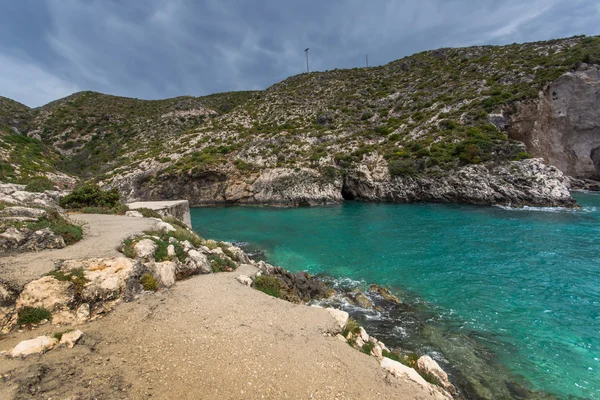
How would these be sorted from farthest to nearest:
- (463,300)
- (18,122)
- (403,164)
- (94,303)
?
1. (18,122)
2. (403,164)
3. (463,300)
4. (94,303)

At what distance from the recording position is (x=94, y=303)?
6.17m

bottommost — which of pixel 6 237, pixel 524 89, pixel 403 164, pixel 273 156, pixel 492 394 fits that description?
pixel 492 394

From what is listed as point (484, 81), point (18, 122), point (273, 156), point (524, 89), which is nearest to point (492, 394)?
point (273, 156)

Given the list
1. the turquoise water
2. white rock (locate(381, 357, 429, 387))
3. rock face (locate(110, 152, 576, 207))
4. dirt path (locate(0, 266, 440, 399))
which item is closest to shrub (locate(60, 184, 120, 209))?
the turquoise water

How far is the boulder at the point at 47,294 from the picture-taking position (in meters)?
5.62

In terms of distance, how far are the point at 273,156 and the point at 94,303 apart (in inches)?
1661

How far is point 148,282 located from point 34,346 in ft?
9.15

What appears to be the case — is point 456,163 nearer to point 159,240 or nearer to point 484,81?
point 484,81

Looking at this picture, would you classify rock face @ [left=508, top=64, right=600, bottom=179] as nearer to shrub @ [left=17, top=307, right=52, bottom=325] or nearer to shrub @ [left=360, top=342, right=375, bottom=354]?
shrub @ [left=360, top=342, right=375, bottom=354]

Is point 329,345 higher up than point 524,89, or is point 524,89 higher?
point 524,89

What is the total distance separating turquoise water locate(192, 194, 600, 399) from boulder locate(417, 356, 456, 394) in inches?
52.7

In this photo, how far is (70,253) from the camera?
7.73 m

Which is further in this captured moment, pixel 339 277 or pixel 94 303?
pixel 339 277

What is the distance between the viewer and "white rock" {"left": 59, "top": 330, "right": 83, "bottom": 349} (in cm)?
485
